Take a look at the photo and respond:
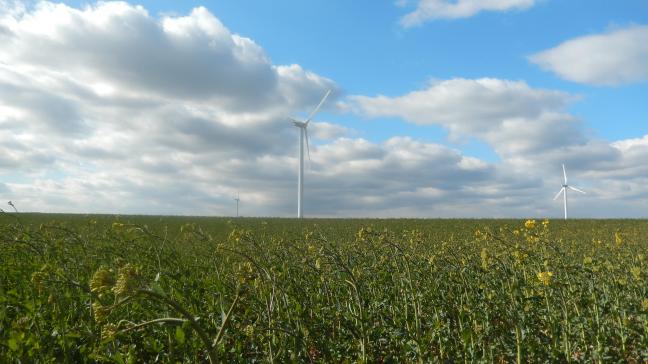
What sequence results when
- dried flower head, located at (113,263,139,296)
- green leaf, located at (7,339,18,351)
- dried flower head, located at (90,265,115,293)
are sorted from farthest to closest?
green leaf, located at (7,339,18,351), dried flower head, located at (90,265,115,293), dried flower head, located at (113,263,139,296)

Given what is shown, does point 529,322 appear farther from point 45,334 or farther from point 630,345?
point 45,334

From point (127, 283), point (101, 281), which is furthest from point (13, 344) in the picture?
point (127, 283)

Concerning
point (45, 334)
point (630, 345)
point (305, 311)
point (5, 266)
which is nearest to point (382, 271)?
point (305, 311)

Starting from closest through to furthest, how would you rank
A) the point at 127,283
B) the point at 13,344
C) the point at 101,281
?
the point at 127,283 < the point at 101,281 < the point at 13,344

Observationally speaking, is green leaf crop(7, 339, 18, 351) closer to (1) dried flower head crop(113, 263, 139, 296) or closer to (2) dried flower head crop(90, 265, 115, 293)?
(2) dried flower head crop(90, 265, 115, 293)

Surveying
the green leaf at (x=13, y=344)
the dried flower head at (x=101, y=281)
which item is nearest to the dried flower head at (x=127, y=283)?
the dried flower head at (x=101, y=281)

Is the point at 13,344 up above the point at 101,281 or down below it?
below

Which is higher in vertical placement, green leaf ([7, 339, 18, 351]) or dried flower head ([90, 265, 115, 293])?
dried flower head ([90, 265, 115, 293])

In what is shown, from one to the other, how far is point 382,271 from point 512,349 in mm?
2919

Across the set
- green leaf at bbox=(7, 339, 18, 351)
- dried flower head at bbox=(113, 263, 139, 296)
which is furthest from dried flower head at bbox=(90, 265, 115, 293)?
green leaf at bbox=(7, 339, 18, 351)

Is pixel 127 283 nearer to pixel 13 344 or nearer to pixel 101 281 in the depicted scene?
pixel 101 281

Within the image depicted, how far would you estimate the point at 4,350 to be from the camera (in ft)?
13.6

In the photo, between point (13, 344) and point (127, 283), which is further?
point (13, 344)

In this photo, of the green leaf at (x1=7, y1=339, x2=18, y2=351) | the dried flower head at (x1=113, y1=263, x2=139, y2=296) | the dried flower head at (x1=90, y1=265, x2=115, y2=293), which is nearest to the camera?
the dried flower head at (x1=113, y1=263, x2=139, y2=296)
